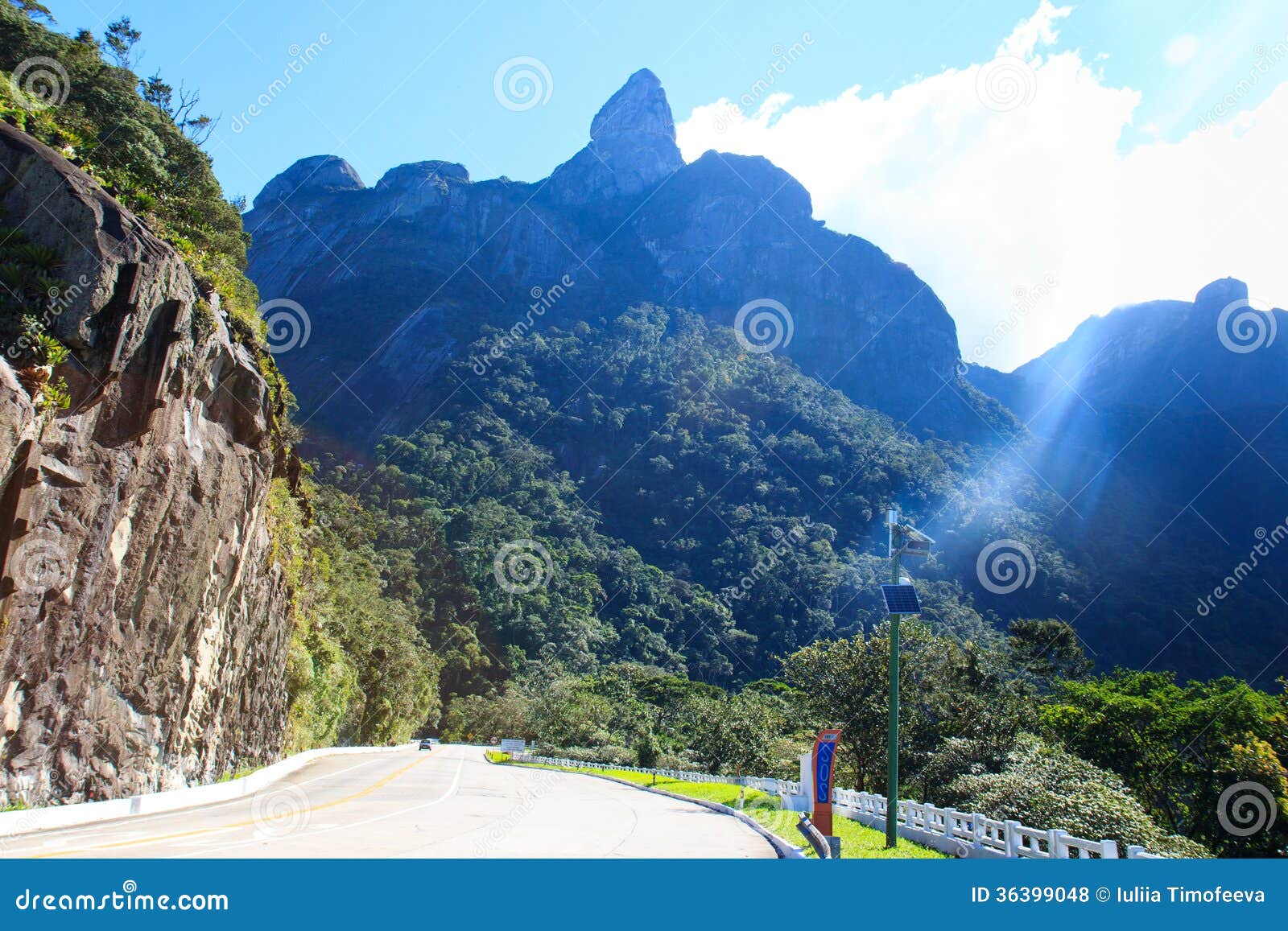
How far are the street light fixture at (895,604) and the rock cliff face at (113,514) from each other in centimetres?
1520

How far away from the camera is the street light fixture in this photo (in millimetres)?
16734

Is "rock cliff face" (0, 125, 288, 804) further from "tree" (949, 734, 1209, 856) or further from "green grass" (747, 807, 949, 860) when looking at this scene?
"tree" (949, 734, 1209, 856)

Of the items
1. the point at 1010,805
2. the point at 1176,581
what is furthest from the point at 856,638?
the point at 1176,581

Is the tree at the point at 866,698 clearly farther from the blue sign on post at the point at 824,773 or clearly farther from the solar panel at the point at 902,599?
the blue sign on post at the point at 824,773

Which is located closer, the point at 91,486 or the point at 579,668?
the point at 91,486

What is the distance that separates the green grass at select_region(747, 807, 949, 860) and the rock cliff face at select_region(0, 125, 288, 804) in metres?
13.4

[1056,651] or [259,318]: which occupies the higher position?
[259,318]

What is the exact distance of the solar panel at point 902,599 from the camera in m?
17.0

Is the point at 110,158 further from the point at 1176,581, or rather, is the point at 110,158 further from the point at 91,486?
the point at 1176,581

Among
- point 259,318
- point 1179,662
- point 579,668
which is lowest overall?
point 579,668

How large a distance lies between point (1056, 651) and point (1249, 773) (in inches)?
1765

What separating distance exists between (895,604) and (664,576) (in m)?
111

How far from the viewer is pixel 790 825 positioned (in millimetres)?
18766

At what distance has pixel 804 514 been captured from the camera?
13800 centimetres
